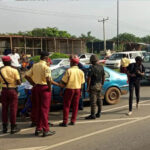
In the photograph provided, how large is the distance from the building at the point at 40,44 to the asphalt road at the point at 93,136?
24.4 m

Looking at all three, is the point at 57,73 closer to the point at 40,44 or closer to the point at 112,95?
the point at 112,95

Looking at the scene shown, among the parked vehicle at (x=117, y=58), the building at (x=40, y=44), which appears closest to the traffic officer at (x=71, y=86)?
the parked vehicle at (x=117, y=58)

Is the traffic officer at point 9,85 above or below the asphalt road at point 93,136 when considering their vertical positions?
above

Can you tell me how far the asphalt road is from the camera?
461 centimetres

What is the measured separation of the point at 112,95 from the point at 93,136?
3.46 meters

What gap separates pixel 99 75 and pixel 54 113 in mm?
1959

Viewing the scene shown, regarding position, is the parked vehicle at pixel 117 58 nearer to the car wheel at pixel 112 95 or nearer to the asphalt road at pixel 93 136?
the car wheel at pixel 112 95

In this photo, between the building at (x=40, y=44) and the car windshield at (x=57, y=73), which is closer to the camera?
the car windshield at (x=57, y=73)

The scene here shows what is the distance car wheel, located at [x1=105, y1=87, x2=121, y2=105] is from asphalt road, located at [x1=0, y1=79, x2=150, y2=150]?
1.31 m

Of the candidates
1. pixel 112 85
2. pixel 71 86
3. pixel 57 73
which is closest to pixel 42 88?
pixel 71 86

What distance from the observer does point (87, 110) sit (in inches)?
306

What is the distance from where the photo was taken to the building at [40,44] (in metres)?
30.6

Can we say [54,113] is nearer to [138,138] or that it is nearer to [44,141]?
[44,141]

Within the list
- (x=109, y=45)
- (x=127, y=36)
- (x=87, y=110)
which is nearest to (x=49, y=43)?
(x=109, y=45)
